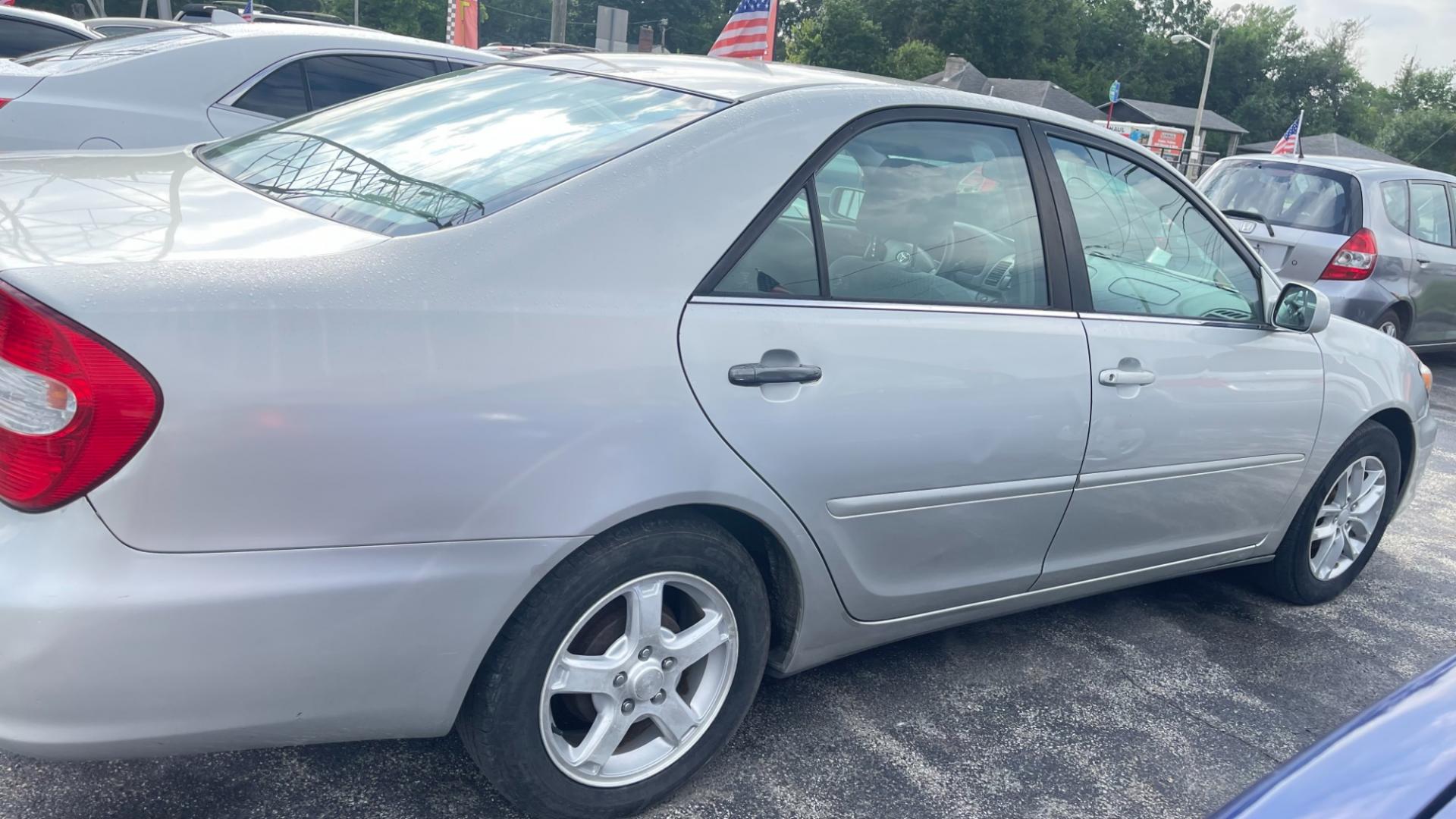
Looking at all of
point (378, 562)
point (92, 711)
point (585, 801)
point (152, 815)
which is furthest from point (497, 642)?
point (152, 815)

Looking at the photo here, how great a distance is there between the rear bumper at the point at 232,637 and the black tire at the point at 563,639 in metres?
0.06

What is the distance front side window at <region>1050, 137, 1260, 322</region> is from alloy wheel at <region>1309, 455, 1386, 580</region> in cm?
89

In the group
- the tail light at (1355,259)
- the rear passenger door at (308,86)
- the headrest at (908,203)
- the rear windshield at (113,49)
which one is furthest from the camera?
the tail light at (1355,259)

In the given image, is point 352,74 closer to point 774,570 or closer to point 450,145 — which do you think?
point 450,145

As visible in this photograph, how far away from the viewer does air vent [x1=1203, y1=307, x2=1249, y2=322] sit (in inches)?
127

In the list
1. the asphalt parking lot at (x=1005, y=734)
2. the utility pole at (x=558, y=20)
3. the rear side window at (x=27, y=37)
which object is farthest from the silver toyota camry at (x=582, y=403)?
the utility pole at (x=558, y=20)

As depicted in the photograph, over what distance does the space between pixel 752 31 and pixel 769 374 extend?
773cm

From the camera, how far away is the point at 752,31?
30.6 feet

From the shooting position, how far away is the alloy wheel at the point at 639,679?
2152 millimetres

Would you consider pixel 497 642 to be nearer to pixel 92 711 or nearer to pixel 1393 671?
pixel 92 711

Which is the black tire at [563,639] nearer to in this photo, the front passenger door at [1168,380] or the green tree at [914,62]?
the front passenger door at [1168,380]

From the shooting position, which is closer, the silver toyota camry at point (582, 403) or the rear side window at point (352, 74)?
the silver toyota camry at point (582, 403)

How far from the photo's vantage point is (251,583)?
68.6 inches

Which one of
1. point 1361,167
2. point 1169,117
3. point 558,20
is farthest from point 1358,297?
point 1169,117
